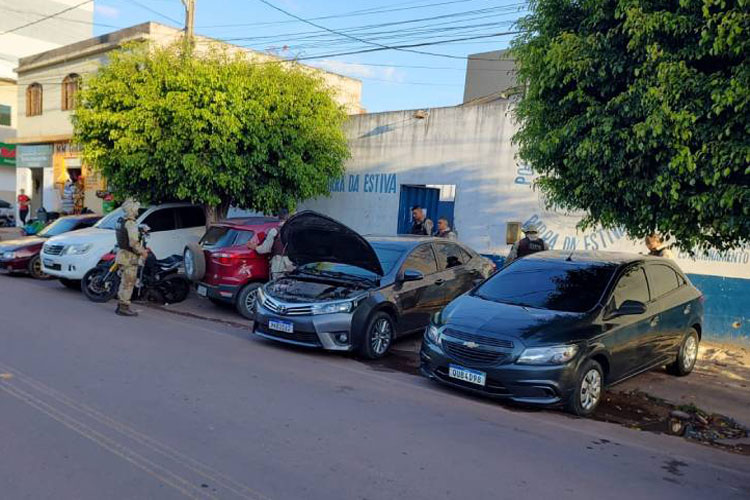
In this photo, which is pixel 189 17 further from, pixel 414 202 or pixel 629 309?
pixel 629 309

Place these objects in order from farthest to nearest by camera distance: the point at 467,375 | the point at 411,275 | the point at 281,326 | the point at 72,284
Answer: the point at 72,284, the point at 411,275, the point at 281,326, the point at 467,375

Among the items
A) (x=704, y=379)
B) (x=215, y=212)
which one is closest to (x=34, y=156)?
(x=215, y=212)

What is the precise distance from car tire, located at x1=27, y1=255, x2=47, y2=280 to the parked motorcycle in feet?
10.4

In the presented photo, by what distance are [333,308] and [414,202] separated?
7.72 meters

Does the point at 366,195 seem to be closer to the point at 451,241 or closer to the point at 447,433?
the point at 451,241

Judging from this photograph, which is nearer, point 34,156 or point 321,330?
point 321,330

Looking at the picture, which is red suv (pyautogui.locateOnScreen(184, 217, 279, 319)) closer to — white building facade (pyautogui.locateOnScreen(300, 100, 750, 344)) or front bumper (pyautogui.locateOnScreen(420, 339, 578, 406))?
white building facade (pyautogui.locateOnScreen(300, 100, 750, 344))

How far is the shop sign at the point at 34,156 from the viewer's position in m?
25.8

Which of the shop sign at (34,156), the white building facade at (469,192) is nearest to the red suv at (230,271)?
the white building facade at (469,192)

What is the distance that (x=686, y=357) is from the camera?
803 cm

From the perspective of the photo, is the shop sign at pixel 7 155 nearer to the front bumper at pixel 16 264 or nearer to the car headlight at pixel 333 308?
the front bumper at pixel 16 264

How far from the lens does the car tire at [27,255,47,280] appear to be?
13.5 m

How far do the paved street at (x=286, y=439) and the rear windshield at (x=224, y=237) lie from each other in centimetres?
357

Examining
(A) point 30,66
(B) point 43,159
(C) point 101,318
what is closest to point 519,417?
(C) point 101,318
